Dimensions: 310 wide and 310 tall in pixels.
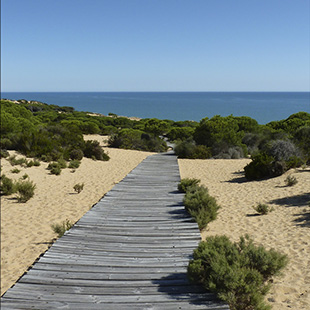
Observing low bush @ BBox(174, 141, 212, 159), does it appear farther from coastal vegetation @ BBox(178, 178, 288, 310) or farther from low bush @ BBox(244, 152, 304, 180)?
coastal vegetation @ BBox(178, 178, 288, 310)

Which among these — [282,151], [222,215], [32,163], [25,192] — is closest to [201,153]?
[282,151]

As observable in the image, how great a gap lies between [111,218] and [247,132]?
853 inches

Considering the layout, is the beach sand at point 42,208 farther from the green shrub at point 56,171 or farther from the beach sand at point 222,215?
the green shrub at point 56,171

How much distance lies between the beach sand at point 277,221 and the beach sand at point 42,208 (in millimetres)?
4012

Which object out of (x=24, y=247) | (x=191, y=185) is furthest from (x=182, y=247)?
(x=191, y=185)

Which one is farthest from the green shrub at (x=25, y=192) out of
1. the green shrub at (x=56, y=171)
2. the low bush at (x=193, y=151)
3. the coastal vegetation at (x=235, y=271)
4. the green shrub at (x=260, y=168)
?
the low bush at (x=193, y=151)

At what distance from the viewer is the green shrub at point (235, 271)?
3.93 m

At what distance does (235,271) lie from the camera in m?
4.02

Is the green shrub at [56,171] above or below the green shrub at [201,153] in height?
below

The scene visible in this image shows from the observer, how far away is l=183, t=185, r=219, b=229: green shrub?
7.45m

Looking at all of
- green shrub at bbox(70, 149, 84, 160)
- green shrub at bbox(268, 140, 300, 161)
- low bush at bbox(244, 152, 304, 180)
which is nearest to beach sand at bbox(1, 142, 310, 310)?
low bush at bbox(244, 152, 304, 180)

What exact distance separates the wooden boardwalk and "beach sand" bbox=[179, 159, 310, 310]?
1.17 m

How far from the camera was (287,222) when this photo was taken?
7824mm

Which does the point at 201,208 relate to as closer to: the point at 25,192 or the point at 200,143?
the point at 25,192
